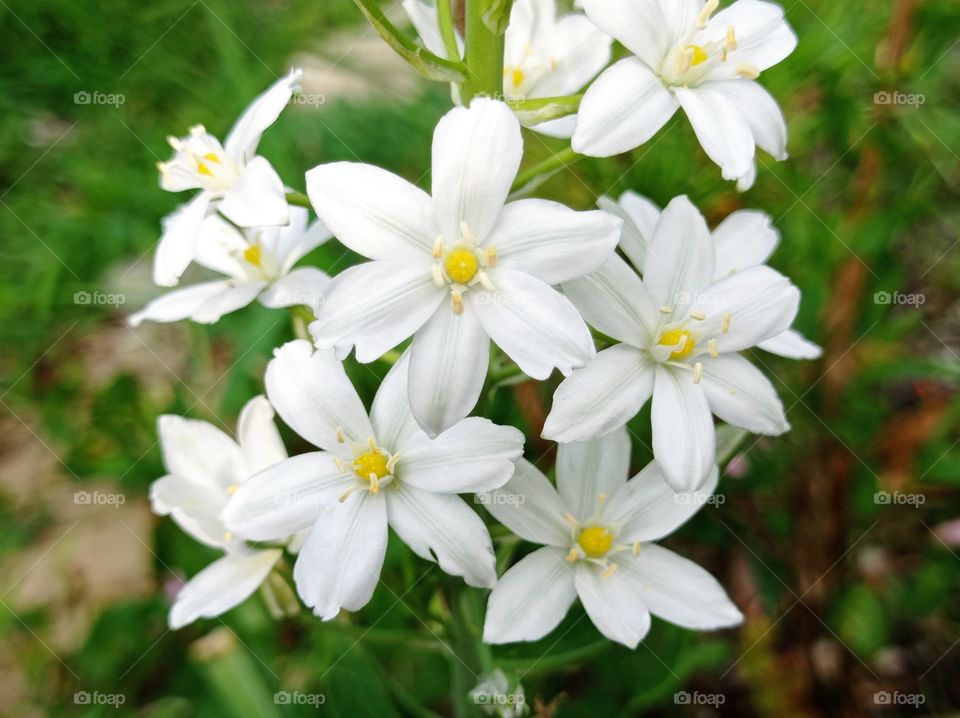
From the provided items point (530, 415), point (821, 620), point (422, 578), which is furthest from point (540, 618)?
point (821, 620)

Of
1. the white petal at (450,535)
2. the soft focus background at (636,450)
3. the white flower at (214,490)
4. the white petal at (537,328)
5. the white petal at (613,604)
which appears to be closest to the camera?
the white petal at (537,328)

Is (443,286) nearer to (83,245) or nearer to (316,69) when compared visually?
(83,245)

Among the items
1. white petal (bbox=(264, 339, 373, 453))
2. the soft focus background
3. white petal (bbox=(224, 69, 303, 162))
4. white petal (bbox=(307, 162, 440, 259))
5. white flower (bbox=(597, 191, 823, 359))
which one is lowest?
the soft focus background

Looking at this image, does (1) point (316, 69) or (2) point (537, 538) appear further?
(1) point (316, 69)

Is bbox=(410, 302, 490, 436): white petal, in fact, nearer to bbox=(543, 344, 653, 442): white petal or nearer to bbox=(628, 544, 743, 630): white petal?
bbox=(543, 344, 653, 442): white petal

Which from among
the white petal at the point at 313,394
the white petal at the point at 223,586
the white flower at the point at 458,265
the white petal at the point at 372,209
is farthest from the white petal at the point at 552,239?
the white petal at the point at 223,586

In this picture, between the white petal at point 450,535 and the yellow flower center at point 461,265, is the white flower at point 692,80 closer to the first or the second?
the yellow flower center at point 461,265

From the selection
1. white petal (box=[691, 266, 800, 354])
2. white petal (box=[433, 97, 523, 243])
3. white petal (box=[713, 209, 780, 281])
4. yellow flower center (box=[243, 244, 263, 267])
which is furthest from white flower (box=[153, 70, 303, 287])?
white petal (box=[713, 209, 780, 281])
